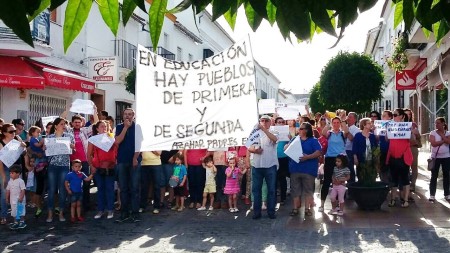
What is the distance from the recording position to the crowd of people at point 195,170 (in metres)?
9.30

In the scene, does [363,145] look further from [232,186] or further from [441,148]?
[232,186]

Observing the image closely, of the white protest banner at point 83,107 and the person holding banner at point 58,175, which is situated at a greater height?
the white protest banner at point 83,107

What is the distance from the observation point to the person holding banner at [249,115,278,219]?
30.9 ft

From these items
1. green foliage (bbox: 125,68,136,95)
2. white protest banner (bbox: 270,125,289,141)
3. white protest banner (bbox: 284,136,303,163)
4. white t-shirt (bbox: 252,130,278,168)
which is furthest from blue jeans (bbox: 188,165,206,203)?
green foliage (bbox: 125,68,136,95)

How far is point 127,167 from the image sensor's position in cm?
925

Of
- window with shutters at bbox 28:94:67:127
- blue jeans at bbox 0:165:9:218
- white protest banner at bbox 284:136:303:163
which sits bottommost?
blue jeans at bbox 0:165:9:218

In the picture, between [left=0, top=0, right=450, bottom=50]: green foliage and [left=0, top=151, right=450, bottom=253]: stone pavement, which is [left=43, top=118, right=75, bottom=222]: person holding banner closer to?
[left=0, top=151, right=450, bottom=253]: stone pavement

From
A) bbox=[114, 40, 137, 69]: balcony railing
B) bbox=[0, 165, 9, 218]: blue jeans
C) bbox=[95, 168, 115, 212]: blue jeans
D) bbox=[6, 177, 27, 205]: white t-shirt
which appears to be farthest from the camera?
bbox=[114, 40, 137, 69]: balcony railing

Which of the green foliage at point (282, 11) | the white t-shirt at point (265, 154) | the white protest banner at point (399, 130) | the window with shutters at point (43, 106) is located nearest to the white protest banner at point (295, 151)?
the white t-shirt at point (265, 154)

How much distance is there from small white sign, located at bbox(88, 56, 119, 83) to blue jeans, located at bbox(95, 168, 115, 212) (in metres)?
8.89

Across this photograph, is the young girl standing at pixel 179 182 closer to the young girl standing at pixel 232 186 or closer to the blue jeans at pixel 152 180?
the blue jeans at pixel 152 180

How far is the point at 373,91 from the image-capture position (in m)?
22.3

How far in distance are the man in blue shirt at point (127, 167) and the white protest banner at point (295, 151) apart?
243 centimetres

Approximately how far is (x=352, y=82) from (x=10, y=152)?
51.9 feet
